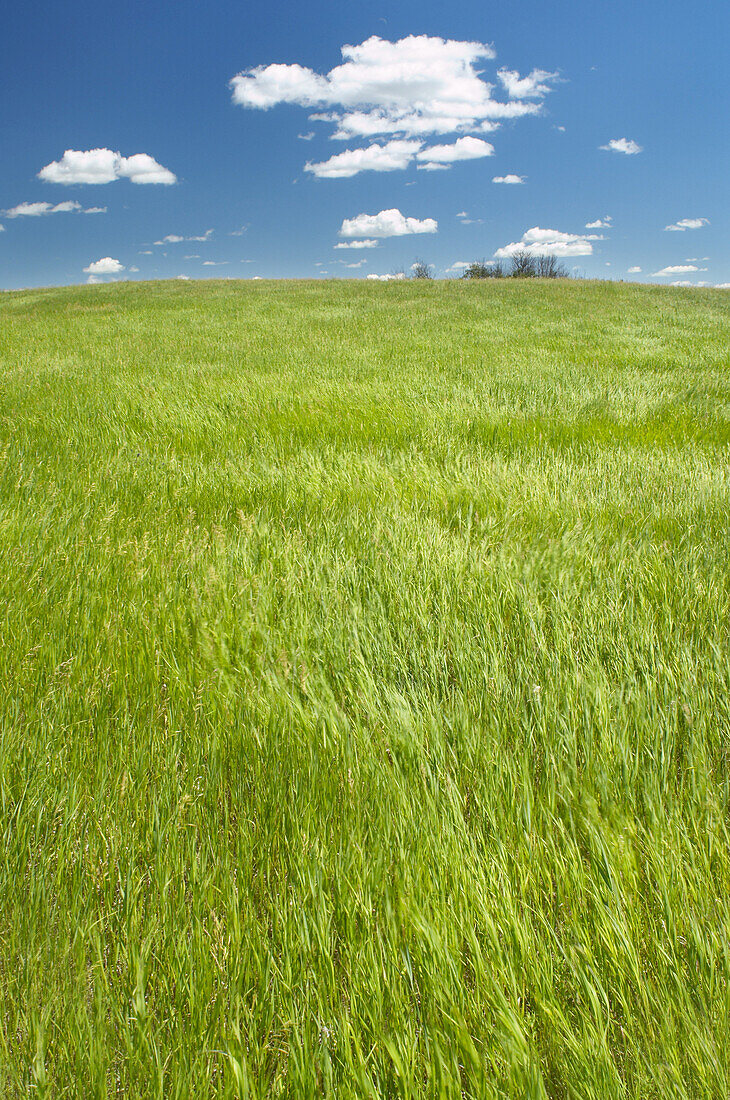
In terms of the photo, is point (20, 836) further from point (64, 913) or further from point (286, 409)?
point (286, 409)

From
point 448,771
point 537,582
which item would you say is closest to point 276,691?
point 448,771

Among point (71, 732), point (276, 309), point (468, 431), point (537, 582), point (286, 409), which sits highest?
point (276, 309)

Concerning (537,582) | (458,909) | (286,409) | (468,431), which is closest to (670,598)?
(537,582)

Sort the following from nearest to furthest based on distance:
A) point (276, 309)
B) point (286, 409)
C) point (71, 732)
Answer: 1. point (71, 732)
2. point (286, 409)
3. point (276, 309)

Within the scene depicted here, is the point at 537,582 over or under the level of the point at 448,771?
over

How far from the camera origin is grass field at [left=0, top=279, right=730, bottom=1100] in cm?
78

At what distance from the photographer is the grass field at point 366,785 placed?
782 mm

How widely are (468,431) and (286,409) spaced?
1.69m

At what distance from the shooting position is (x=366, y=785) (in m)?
1.17

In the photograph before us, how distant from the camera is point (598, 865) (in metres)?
1.01

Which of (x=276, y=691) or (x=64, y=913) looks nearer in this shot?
(x=64, y=913)

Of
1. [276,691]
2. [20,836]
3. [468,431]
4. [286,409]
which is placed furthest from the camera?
[286,409]

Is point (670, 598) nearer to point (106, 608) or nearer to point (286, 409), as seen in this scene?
point (106, 608)

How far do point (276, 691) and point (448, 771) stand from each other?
0.52m
